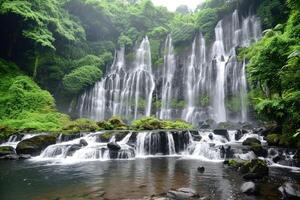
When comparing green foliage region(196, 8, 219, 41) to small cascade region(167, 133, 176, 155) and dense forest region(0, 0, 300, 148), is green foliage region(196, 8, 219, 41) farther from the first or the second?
small cascade region(167, 133, 176, 155)

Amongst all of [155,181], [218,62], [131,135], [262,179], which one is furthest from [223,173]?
[218,62]

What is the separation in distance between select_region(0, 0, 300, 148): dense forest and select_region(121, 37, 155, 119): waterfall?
2.36 m

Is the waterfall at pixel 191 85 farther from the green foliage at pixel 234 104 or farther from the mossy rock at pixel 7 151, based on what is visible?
the mossy rock at pixel 7 151

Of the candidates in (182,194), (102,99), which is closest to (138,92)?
(102,99)

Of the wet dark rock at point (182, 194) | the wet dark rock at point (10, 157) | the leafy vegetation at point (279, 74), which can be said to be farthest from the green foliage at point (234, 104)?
the wet dark rock at point (182, 194)

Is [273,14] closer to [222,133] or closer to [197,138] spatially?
[222,133]

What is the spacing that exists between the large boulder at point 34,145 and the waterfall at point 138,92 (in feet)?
56.5

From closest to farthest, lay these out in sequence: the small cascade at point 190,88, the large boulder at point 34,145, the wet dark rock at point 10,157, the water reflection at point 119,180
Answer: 1. the water reflection at point 119,180
2. the wet dark rock at point 10,157
3. the large boulder at point 34,145
4. the small cascade at point 190,88

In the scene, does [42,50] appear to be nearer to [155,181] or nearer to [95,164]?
[95,164]

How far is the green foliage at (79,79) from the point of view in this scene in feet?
118

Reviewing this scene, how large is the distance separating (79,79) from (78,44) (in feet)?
22.3

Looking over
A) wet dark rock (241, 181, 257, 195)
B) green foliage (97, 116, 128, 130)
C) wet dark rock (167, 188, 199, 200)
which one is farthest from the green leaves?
wet dark rock (241, 181, 257, 195)

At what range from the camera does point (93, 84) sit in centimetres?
3712

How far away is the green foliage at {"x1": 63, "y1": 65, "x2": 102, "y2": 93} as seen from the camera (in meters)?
35.8
